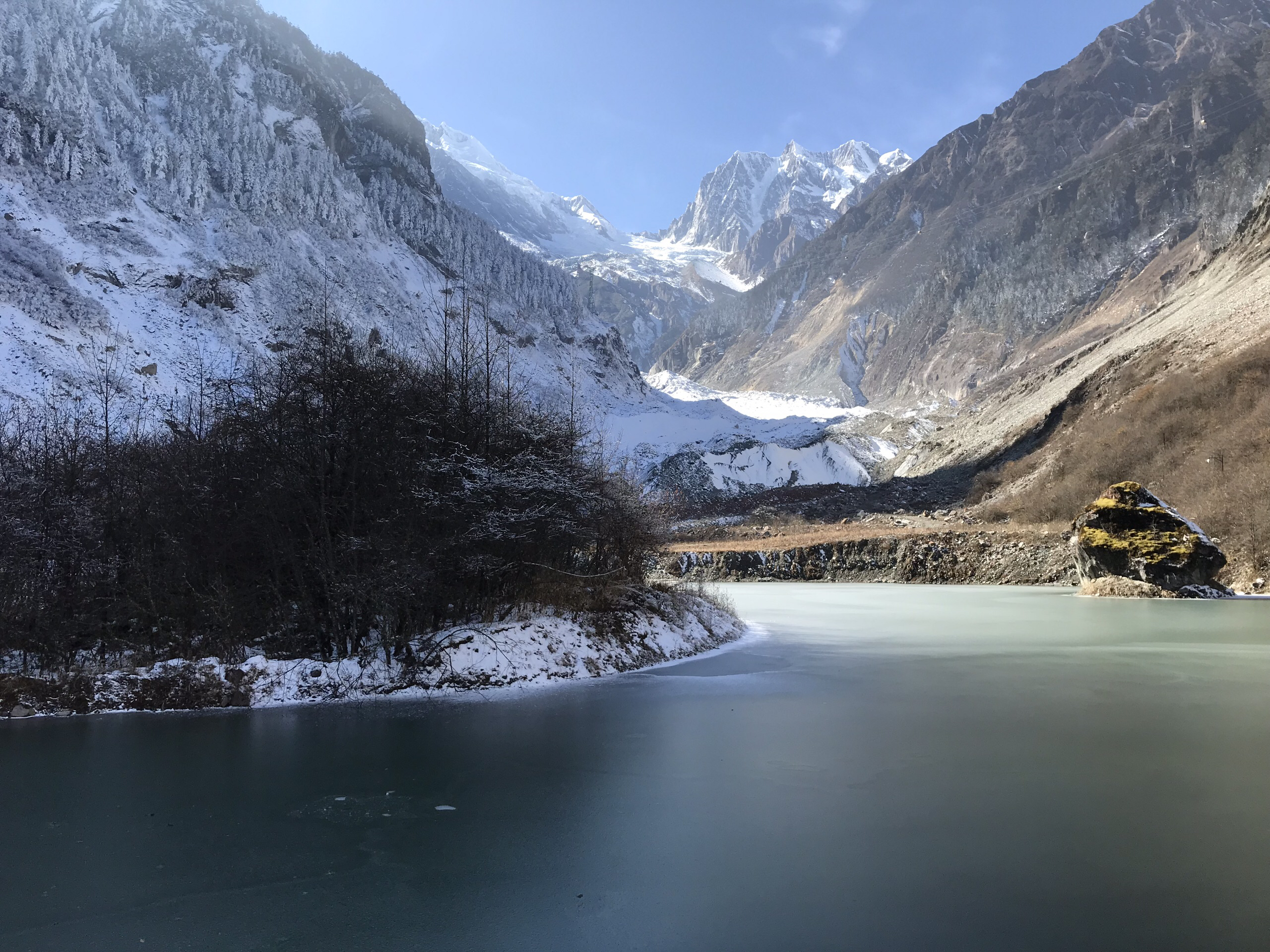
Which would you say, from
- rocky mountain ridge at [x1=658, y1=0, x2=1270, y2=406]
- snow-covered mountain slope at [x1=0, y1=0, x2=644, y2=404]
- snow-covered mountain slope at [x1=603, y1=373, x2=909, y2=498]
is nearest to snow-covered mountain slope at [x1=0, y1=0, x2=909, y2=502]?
snow-covered mountain slope at [x1=0, y1=0, x2=644, y2=404]

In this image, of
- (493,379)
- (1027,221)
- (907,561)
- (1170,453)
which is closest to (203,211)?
(493,379)

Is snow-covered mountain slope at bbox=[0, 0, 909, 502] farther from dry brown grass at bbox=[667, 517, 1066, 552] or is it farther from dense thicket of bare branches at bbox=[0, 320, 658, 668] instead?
dense thicket of bare branches at bbox=[0, 320, 658, 668]

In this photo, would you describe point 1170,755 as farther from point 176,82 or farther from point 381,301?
point 176,82

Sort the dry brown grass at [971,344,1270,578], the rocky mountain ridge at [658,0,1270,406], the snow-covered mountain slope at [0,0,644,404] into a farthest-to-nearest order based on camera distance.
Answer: the rocky mountain ridge at [658,0,1270,406] < the snow-covered mountain slope at [0,0,644,404] < the dry brown grass at [971,344,1270,578]

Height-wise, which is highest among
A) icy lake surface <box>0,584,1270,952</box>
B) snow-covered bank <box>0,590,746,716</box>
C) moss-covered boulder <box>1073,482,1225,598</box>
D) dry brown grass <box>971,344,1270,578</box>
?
A: dry brown grass <box>971,344,1270,578</box>

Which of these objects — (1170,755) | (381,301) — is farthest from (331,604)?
(381,301)

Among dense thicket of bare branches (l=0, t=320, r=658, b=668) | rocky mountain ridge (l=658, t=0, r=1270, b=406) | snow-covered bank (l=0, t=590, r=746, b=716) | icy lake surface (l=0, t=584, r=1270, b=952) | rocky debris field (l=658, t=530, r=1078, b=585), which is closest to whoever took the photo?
icy lake surface (l=0, t=584, r=1270, b=952)
